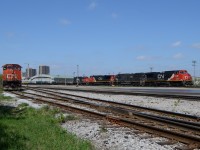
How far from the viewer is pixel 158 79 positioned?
70500 mm

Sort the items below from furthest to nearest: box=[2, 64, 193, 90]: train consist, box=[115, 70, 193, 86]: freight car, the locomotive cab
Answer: box=[115, 70, 193, 86]: freight car, the locomotive cab, box=[2, 64, 193, 90]: train consist

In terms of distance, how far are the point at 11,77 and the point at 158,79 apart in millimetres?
35029

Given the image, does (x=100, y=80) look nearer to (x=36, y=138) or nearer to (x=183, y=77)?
(x=183, y=77)

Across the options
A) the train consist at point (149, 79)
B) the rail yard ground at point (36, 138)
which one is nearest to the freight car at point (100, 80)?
the train consist at point (149, 79)

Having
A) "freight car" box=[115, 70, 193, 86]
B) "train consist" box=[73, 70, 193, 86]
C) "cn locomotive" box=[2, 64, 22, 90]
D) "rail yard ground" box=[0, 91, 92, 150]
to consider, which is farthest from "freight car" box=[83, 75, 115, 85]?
"rail yard ground" box=[0, 91, 92, 150]

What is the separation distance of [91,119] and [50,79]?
116730 millimetres

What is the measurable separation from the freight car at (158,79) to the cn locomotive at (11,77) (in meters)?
31.3

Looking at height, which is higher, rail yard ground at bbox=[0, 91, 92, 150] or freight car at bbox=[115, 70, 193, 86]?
freight car at bbox=[115, 70, 193, 86]

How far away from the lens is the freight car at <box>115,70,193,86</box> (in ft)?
210

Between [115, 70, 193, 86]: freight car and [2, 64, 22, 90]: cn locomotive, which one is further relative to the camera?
[115, 70, 193, 86]: freight car

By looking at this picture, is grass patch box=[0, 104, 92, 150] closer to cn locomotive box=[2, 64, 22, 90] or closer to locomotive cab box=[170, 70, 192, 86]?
cn locomotive box=[2, 64, 22, 90]

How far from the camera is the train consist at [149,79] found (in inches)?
2532

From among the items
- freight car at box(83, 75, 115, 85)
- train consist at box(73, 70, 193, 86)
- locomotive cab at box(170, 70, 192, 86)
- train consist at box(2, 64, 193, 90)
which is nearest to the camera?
train consist at box(2, 64, 193, 90)

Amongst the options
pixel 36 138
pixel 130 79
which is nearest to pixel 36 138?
pixel 36 138
